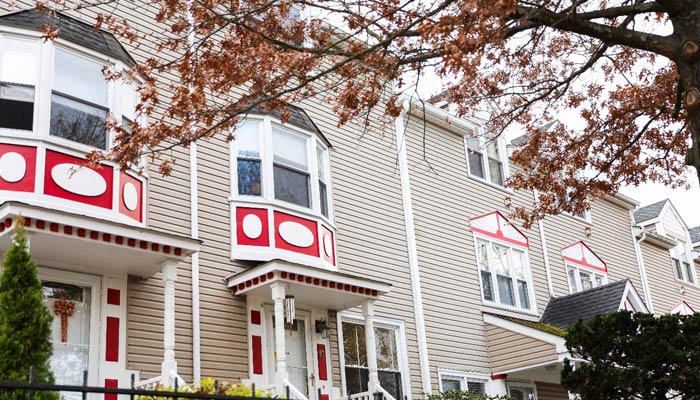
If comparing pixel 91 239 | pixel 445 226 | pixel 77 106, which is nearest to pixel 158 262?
pixel 91 239

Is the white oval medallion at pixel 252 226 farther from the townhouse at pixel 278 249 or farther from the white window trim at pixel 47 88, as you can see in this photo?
the white window trim at pixel 47 88

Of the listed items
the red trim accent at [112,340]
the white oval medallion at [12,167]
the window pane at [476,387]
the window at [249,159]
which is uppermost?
the window at [249,159]

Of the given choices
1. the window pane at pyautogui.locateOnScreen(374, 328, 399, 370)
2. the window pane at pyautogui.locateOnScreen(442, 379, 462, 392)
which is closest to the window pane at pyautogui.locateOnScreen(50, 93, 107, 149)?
the window pane at pyautogui.locateOnScreen(374, 328, 399, 370)

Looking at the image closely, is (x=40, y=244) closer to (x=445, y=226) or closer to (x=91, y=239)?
(x=91, y=239)

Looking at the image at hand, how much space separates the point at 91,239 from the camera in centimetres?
1027

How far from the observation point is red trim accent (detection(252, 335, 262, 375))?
13.1 meters

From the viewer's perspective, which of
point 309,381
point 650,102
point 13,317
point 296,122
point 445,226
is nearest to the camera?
point 13,317

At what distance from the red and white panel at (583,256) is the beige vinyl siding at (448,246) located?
8.70 feet

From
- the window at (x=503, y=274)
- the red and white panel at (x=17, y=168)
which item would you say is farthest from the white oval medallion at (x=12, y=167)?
the window at (x=503, y=274)

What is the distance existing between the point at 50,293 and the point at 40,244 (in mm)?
943

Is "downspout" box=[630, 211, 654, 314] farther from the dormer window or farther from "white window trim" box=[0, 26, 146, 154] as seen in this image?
"white window trim" box=[0, 26, 146, 154]

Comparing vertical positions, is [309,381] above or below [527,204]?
below

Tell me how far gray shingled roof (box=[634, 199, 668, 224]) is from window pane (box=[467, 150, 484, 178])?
1000cm

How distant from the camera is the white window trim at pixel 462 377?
1678cm
